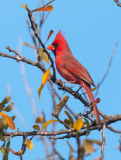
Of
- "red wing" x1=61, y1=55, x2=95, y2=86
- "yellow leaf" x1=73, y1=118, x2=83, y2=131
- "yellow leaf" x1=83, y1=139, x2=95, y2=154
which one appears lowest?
"yellow leaf" x1=83, y1=139, x2=95, y2=154

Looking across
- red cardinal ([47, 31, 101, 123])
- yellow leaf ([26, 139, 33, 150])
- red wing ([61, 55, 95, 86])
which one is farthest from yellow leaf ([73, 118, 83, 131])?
red wing ([61, 55, 95, 86])

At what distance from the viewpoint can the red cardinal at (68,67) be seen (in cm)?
299

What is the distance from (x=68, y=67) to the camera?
3.25 metres

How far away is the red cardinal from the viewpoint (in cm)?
299

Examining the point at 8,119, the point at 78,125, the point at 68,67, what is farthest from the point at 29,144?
the point at 68,67

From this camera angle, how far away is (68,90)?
242cm

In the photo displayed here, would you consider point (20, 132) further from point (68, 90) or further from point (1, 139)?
point (68, 90)

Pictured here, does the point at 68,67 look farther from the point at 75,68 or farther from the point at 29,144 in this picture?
the point at 29,144

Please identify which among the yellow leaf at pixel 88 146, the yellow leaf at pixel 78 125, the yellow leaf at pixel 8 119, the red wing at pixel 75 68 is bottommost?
the yellow leaf at pixel 88 146

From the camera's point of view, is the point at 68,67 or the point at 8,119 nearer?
the point at 8,119

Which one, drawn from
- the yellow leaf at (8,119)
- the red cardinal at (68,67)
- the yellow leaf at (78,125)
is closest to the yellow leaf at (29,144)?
the yellow leaf at (8,119)

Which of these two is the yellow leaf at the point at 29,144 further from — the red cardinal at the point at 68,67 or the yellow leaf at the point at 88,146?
the red cardinal at the point at 68,67

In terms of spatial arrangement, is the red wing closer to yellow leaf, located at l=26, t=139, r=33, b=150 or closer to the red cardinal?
the red cardinal

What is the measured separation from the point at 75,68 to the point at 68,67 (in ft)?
0.31
